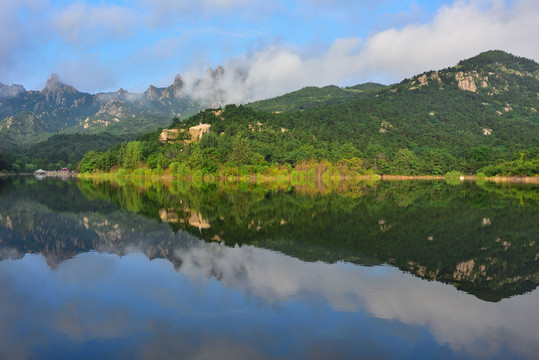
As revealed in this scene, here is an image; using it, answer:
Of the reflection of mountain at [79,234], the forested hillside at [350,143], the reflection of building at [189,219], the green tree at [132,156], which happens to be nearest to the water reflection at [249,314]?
the reflection of mountain at [79,234]

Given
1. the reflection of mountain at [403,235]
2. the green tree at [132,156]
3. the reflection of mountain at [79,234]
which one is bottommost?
the reflection of mountain at [403,235]

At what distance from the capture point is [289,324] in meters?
7.98

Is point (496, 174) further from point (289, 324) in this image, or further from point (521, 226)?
point (289, 324)

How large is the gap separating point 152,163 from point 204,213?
3557 inches

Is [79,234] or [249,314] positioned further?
[79,234]

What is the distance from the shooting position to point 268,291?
10.2m

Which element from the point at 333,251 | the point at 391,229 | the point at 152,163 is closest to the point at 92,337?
the point at 333,251

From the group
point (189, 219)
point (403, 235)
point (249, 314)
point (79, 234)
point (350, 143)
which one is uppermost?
point (350, 143)

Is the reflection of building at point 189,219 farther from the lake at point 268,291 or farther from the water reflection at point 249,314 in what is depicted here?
the water reflection at point 249,314

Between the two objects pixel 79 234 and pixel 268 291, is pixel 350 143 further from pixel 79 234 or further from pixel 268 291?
pixel 268 291

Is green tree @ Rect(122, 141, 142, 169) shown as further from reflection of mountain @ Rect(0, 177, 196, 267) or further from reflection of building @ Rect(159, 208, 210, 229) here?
reflection of building @ Rect(159, 208, 210, 229)

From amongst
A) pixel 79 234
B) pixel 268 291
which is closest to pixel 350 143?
pixel 79 234

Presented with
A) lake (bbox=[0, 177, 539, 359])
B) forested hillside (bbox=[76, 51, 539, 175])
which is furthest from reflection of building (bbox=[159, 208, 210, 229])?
forested hillside (bbox=[76, 51, 539, 175])

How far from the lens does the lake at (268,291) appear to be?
714cm
